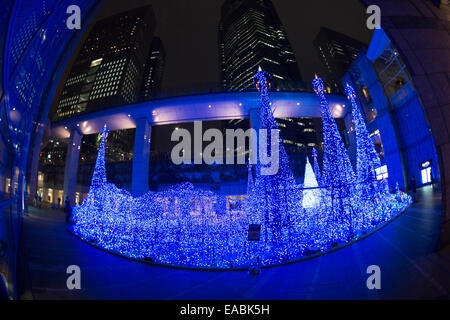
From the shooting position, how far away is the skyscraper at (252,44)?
9494 centimetres

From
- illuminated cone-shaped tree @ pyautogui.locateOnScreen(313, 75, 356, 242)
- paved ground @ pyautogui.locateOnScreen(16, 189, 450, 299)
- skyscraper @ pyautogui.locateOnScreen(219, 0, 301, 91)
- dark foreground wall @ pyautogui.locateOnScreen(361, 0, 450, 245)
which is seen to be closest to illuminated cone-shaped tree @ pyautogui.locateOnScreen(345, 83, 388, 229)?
illuminated cone-shaped tree @ pyautogui.locateOnScreen(313, 75, 356, 242)

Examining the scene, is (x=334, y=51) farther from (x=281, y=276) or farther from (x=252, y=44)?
(x=281, y=276)

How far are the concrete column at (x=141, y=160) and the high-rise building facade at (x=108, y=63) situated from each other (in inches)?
1681

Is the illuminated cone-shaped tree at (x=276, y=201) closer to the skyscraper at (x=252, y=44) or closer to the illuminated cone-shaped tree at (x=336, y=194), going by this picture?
the illuminated cone-shaped tree at (x=336, y=194)

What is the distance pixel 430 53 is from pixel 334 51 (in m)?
79.2

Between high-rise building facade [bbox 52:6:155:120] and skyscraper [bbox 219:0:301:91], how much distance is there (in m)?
45.3

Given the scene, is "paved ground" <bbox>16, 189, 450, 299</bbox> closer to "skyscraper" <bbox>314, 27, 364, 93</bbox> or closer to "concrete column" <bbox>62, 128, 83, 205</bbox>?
"concrete column" <bbox>62, 128, 83, 205</bbox>

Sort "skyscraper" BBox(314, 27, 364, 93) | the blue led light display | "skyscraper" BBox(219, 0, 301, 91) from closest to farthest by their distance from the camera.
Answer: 1. the blue led light display
2. "skyscraper" BBox(314, 27, 364, 93)
3. "skyscraper" BBox(219, 0, 301, 91)

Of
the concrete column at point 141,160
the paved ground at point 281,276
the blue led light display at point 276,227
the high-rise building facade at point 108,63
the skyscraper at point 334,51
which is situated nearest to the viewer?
the paved ground at point 281,276

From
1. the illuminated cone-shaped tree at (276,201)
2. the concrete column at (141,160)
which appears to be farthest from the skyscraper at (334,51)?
the illuminated cone-shaped tree at (276,201)

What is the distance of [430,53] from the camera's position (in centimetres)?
477

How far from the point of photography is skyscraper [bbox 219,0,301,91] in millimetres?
94938

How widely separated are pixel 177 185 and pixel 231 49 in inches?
4082

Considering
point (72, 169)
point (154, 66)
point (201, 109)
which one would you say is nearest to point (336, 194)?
point (201, 109)
